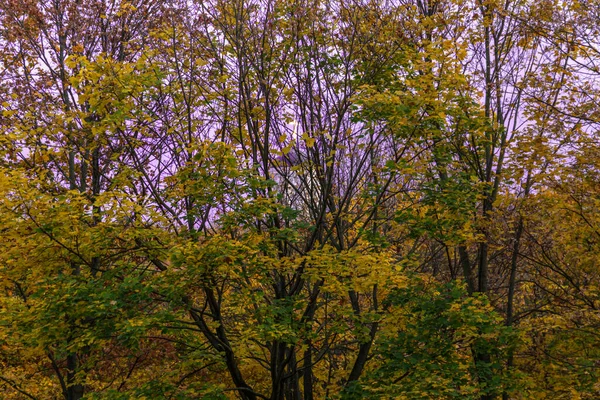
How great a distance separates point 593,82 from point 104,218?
8.09m

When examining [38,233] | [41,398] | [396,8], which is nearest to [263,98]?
[396,8]

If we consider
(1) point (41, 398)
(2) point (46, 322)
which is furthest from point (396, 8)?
(1) point (41, 398)

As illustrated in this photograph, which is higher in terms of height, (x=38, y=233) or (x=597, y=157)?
(x=597, y=157)

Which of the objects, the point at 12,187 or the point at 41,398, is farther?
the point at 41,398

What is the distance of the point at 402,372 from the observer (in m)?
8.52

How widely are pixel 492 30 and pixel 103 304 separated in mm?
9112

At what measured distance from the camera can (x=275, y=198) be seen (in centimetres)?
753

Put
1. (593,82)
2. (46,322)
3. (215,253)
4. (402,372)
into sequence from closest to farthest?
(215,253)
(46,322)
(402,372)
(593,82)

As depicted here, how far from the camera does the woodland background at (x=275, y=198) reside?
6.93 metres

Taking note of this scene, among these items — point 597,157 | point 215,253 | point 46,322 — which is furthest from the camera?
point 597,157

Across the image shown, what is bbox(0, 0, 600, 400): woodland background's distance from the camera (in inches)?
273

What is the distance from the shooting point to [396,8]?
9.45 meters

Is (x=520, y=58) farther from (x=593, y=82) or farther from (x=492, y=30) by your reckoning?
(x=593, y=82)

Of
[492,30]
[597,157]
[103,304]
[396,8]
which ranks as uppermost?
[492,30]
